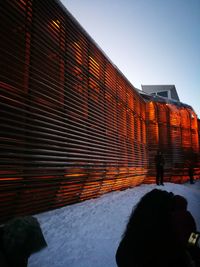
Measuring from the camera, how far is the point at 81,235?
442 centimetres

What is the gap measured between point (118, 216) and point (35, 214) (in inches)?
77.7

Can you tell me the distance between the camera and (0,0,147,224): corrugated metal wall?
14.3 feet

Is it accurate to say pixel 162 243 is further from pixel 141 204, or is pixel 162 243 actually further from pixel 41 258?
pixel 41 258

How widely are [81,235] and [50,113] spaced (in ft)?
8.38

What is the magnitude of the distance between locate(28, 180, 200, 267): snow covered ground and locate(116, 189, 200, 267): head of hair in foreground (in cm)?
167

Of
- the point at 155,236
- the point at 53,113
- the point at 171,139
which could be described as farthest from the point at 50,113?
the point at 171,139

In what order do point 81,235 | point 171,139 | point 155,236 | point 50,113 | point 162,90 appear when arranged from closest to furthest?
point 155,236
point 81,235
point 50,113
point 171,139
point 162,90

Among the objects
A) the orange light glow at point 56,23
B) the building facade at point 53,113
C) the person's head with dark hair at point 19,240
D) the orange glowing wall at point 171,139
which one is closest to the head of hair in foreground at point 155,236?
the person's head with dark hair at point 19,240

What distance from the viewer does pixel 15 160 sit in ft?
14.0

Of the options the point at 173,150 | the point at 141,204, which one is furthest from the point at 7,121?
the point at 173,150

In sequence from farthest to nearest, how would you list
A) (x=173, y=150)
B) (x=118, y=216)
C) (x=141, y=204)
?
(x=173, y=150), (x=118, y=216), (x=141, y=204)

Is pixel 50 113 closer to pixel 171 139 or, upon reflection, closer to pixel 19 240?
pixel 19 240

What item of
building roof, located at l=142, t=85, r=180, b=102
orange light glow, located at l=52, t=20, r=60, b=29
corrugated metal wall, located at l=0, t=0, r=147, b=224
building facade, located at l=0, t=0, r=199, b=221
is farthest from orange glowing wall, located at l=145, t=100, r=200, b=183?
building roof, located at l=142, t=85, r=180, b=102

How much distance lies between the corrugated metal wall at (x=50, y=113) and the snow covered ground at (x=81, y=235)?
52cm
